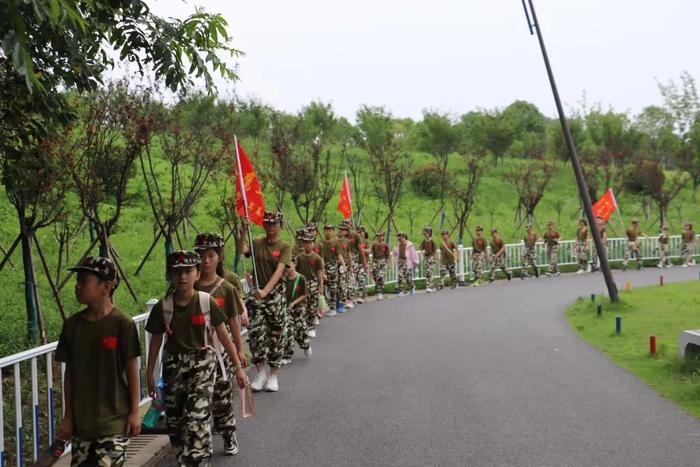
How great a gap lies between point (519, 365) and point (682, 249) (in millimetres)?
21876

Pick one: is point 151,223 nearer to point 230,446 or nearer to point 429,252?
point 429,252

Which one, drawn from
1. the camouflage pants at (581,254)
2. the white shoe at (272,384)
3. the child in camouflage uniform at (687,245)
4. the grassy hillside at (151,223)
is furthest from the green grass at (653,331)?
the grassy hillside at (151,223)

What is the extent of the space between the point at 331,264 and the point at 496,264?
1088 centimetres

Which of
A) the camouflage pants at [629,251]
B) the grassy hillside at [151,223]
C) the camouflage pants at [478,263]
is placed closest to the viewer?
the grassy hillside at [151,223]

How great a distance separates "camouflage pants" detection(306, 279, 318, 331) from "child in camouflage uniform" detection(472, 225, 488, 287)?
11160mm

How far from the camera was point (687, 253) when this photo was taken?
29.0 m

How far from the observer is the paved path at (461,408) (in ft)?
20.2

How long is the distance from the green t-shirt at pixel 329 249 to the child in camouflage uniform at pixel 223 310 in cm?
913

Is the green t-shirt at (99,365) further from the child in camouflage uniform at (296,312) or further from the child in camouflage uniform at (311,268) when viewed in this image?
the child in camouflage uniform at (311,268)

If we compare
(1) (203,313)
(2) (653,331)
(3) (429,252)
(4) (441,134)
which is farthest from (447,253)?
(4) (441,134)

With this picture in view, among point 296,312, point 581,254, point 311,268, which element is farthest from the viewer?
point 581,254

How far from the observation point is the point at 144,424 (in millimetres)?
6375

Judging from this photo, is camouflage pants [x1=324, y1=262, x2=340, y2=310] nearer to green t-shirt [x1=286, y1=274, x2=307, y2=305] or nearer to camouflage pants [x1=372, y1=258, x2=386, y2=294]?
camouflage pants [x1=372, y1=258, x2=386, y2=294]

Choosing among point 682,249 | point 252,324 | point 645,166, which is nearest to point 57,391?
point 252,324
